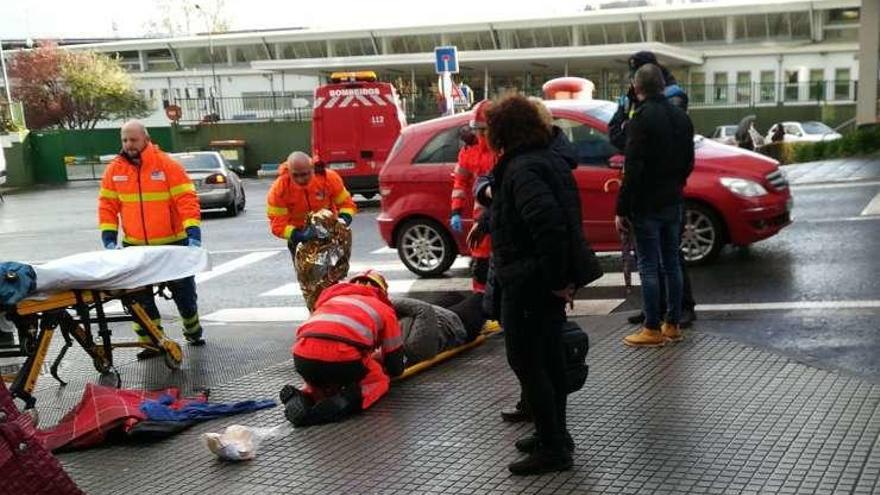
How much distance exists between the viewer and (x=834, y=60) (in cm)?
3928

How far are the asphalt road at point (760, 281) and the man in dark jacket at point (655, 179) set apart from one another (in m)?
0.99

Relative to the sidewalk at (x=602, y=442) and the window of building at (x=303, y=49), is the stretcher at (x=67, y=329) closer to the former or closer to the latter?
the sidewalk at (x=602, y=442)

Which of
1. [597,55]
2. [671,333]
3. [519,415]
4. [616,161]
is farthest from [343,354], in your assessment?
[597,55]

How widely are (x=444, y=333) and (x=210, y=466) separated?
7.25ft

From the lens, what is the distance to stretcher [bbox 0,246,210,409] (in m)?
5.56

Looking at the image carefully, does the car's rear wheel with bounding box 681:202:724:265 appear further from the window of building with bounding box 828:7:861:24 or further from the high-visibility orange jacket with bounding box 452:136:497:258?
the window of building with bounding box 828:7:861:24

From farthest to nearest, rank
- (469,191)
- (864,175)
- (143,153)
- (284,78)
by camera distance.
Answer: (284,78) → (864,175) → (469,191) → (143,153)

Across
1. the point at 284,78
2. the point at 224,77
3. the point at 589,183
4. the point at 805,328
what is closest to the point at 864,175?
the point at 589,183

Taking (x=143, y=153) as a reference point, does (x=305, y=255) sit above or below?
below

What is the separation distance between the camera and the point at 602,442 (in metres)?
4.56

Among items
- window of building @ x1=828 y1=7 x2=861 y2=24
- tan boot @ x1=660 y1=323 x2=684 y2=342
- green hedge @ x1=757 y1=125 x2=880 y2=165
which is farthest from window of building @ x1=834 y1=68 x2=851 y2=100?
tan boot @ x1=660 y1=323 x2=684 y2=342

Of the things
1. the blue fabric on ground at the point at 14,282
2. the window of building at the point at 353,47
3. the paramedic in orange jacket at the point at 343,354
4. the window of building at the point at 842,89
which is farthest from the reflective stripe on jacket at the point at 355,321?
the window of building at the point at 353,47

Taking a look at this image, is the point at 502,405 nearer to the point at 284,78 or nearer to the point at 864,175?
the point at 864,175

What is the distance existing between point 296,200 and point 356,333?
2.23 m
